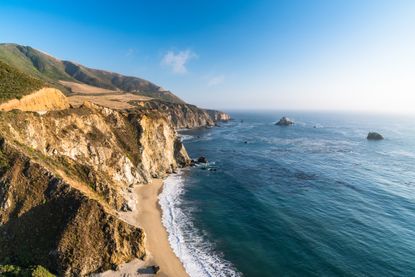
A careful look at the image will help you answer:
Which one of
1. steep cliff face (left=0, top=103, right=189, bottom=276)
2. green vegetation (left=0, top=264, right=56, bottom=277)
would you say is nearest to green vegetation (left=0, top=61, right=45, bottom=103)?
steep cliff face (left=0, top=103, right=189, bottom=276)

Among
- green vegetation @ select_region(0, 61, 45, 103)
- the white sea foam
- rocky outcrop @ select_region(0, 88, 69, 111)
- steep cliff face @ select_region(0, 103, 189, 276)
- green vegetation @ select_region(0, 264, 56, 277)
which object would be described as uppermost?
green vegetation @ select_region(0, 61, 45, 103)

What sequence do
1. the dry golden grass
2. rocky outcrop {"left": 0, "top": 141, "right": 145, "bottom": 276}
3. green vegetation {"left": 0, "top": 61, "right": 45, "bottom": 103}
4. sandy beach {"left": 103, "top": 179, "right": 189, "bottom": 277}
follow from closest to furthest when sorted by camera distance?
rocky outcrop {"left": 0, "top": 141, "right": 145, "bottom": 276}
sandy beach {"left": 103, "top": 179, "right": 189, "bottom": 277}
green vegetation {"left": 0, "top": 61, "right": 45, "bottom": 103}
the dry golden grass

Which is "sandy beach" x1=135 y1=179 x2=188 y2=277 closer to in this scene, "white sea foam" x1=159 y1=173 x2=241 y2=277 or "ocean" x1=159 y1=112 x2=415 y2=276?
"white sea foam" x1=159 y1=173 x2=241 y2=277

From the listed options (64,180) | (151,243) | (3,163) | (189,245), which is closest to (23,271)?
(64,180)

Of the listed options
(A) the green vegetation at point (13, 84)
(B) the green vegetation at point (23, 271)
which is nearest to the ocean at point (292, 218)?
(B) the green vegetation at point (23, 271)

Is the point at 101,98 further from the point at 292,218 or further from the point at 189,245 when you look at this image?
the point at 292,218

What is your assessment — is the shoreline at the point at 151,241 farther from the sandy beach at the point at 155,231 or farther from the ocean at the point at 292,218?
the ocean at the point at 292,218
